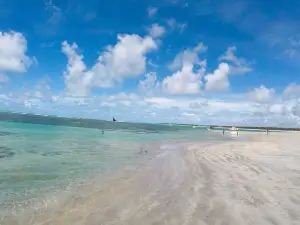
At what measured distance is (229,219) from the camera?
6.89 meters

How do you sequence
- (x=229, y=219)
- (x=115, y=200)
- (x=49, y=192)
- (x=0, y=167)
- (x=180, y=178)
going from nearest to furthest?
(x=229, y=219) < (x=115, y=200) < (x=49, y=192) < (x=180, y=178) < (x=0, y=167)

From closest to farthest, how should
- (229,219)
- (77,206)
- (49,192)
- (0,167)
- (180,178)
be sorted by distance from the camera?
(229,219) < (77,206) < (49,192) < (180,178) < (0,167)

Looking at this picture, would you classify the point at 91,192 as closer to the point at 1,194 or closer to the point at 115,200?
the point at 115,200

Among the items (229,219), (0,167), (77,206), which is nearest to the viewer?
(229,219)

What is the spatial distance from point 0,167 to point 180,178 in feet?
32.3

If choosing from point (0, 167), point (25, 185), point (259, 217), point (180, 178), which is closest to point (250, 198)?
point (259, 217)

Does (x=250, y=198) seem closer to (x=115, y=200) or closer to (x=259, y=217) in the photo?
(x=259, y=217)

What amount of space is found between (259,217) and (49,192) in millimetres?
7210

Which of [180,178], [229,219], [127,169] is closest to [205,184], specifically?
[180,178]

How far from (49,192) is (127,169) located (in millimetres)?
5719

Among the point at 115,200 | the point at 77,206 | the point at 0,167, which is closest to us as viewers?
the point at 77,206

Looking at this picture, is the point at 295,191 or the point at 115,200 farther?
the point at 295,191

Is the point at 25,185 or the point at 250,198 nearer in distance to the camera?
the point at 250,198

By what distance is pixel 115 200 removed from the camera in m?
8.70
